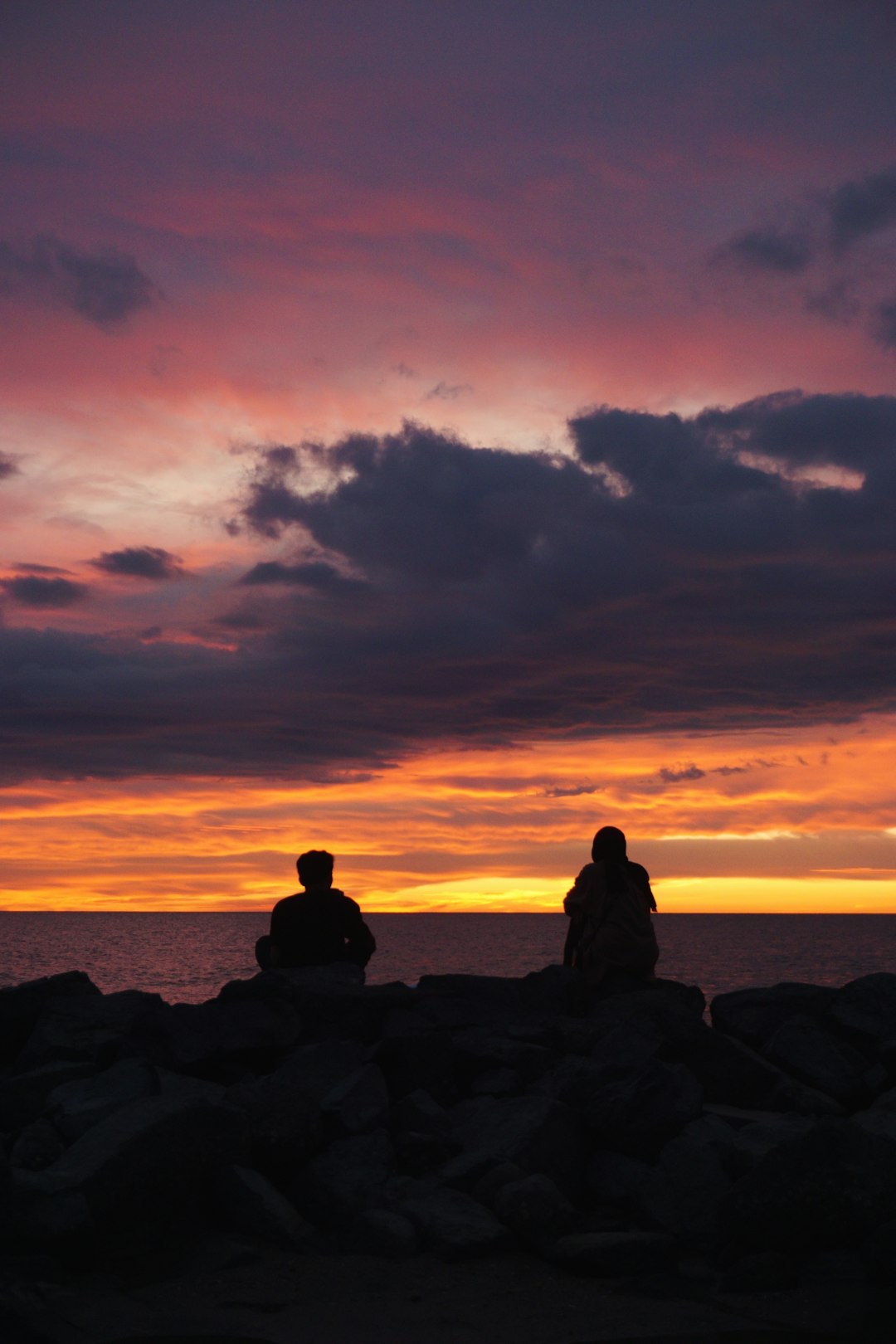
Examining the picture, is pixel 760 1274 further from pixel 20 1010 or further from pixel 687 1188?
pixel 20 1010

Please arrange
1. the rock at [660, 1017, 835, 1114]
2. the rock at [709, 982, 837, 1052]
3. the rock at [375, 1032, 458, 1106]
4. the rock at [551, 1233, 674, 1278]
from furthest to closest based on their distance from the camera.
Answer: the rock at [709, 982, 837, 1052] → the rock at [660, 1017, 835, 1114] → the rock at [375, 1032, 458, 1106] → the rock at [551, 1233, 674, 1278]

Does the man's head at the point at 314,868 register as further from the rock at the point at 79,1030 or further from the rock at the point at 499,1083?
the rock at the point at 499,1083

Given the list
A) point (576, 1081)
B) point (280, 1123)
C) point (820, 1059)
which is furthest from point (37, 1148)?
point (820, 1059)

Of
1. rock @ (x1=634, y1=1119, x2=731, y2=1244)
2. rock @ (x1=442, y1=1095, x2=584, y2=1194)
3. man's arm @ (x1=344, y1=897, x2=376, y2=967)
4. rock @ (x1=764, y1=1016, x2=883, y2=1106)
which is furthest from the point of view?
man's arm @ (x1=344, y1=897, x2=376, y2=967)

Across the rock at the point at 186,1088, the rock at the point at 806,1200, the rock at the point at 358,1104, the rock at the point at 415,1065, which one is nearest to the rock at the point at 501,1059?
the rock at the point at 415,1065

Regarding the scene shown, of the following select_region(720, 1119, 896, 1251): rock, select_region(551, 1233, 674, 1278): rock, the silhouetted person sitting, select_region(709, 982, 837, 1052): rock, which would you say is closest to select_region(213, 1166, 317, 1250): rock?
select_region(551, 1233, 674, 1278): rock

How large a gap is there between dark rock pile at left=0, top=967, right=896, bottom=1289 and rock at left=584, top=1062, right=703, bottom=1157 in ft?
0.04

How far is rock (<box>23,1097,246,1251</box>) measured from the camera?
6.74m

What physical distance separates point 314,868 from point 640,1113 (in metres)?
4.51

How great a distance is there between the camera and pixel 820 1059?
10.2 meters

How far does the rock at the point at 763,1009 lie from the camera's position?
36.4 ft

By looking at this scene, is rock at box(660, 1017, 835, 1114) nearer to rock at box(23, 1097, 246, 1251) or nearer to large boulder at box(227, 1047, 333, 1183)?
large boulder at box(227, 1047, 333, 1183)

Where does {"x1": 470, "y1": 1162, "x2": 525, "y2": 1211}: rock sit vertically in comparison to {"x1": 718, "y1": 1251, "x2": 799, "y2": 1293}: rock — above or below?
above

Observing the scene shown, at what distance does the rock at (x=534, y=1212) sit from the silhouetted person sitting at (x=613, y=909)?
13.7 feet
